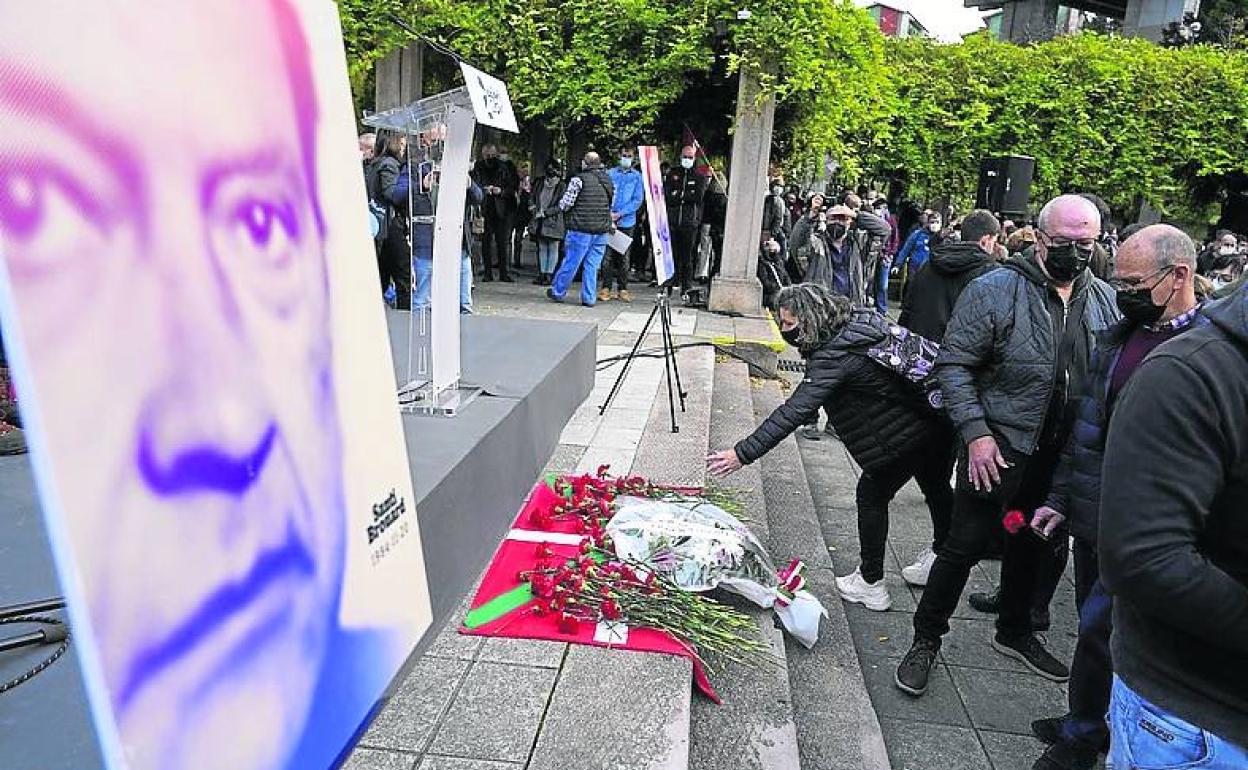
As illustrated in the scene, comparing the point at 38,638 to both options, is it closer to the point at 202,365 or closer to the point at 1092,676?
the point at 202,365

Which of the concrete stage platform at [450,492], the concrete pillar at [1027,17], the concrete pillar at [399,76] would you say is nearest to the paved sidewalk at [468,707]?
the concrete stage platform at [450,492]

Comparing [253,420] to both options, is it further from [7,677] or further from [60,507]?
[7,677]

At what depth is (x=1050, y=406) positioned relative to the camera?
3500mm

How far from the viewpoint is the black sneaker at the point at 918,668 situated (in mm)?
3561

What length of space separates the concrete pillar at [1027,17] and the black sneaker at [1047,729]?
35.6 meters

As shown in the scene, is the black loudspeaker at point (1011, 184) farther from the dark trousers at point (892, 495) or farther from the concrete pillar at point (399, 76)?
the concrete pillar at point (399, 76)

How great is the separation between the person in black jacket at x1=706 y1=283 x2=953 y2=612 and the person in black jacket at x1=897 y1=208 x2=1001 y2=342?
119cm

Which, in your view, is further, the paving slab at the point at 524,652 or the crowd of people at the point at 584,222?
the crowd of people at the point at 584,222

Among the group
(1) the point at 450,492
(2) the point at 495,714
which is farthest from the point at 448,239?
(2) the point at 495,714

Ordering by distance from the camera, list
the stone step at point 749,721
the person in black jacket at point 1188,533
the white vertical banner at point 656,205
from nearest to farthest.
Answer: the person in black jacket at point 1188,533 < the stone step at point 749,721 < the white vertical banner at point 656,205

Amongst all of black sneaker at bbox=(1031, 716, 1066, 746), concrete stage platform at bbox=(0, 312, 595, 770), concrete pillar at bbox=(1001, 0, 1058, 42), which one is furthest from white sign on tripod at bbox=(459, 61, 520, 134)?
concrete pillar at bbox=(1001, 0, 1058, 42)

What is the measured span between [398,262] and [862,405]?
4.77m

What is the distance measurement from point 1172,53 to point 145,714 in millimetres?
16737

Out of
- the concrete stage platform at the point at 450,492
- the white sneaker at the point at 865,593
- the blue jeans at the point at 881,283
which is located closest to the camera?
the concrete stage platform at the point at 450,492
